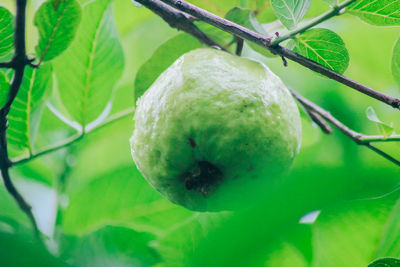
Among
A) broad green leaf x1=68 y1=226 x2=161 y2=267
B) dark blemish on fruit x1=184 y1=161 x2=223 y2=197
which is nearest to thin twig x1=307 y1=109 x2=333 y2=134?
dark blemish on fruit x1=184 y1=161 x2=223 y2=197

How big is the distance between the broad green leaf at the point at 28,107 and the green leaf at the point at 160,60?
21cm

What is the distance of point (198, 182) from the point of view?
30.0 inches

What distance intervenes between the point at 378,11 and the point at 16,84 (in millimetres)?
690

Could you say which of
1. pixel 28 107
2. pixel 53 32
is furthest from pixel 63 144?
pixel 53 32

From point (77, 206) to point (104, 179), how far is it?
110mm

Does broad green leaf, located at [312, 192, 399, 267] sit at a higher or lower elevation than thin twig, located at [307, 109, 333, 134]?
lower

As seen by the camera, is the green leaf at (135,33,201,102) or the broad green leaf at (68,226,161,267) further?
the green leaf at (135,33,201,102)

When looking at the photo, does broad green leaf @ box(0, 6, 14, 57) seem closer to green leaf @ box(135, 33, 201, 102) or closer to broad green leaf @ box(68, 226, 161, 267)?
green leaf @ box(135, 33, 201, 102)

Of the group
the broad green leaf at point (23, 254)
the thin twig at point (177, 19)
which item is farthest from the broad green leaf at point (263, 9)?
the broad green leaf at point (23, 254)

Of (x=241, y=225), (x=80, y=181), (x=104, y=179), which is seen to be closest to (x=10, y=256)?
(x=241, y=225)

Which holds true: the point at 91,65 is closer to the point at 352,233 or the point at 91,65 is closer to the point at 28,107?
the point at 28,107

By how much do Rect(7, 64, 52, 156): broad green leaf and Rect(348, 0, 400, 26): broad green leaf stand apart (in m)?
0.66

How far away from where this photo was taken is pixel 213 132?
72 cm

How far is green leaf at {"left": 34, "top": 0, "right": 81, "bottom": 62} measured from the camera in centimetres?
75
